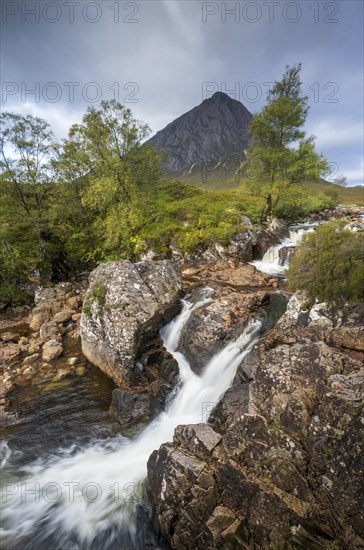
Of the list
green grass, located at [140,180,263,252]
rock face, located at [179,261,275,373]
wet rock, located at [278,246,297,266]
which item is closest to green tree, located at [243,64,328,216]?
green grass, located at [140,180,263,252]

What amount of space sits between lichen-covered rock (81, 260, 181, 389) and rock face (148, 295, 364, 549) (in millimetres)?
4833

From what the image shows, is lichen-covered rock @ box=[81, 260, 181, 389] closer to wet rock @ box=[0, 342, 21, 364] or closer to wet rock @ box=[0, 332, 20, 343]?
wet rock @ box=[0, 342, 21, 364]

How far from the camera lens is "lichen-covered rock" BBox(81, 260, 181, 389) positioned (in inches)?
457

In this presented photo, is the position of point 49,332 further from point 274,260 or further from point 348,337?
point 274,260

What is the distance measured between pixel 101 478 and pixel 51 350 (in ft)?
25.6

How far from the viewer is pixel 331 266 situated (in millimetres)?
8797

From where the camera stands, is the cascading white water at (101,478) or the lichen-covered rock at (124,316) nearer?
the cascading white water at (101,478)

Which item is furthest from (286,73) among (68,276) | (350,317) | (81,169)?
(68,276)

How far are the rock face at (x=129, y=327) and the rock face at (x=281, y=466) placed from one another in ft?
13.6

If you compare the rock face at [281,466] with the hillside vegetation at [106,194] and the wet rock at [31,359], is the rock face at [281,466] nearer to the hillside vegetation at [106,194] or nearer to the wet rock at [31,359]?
the wet rock at [31,359]

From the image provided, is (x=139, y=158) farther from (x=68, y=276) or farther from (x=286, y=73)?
(x=286, y=73)

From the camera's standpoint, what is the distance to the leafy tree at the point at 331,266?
27.0 feet

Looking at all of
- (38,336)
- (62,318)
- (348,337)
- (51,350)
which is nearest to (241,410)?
(348,337)

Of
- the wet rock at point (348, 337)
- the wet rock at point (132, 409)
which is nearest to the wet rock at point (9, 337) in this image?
the wet rock at point (132, 409)
